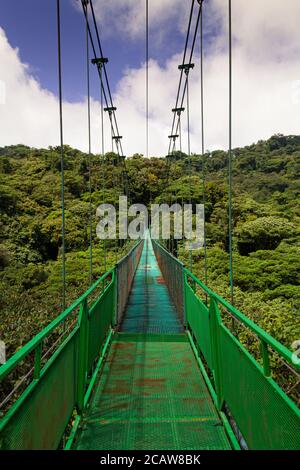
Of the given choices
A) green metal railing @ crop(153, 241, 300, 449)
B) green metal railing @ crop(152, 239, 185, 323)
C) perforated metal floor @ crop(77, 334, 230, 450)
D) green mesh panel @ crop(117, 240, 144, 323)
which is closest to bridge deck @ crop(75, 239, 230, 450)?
perforated metal floor @ crop(77, 334, 230, 450)

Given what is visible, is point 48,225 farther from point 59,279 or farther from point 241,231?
point 241,231

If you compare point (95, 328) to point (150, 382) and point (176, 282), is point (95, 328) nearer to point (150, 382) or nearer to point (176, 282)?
point (150, 382)

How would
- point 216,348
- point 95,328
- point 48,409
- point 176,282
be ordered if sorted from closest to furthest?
point 48,409, point 216,348, point 95,328, point 176,282

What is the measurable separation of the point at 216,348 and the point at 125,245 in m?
17.8

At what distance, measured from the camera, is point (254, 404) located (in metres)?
1.65

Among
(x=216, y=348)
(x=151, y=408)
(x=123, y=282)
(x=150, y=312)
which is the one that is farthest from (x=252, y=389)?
(x=123, y=282)

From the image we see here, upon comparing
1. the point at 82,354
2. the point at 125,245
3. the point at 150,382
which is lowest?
the point at 150,382

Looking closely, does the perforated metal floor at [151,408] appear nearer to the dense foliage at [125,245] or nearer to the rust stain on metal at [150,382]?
the rust stain on metal at [150,382]

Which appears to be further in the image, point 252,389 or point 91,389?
point 91,389

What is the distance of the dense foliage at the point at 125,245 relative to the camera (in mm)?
9164

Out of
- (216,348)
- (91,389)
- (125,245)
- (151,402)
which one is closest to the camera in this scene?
(216,348)

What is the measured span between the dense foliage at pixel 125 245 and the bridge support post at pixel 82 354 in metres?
3.96

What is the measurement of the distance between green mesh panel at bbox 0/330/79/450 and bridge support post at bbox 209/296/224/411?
0.99m

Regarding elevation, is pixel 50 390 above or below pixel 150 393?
above
